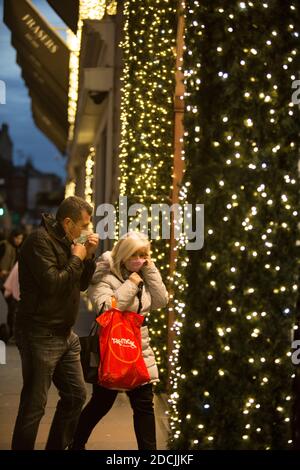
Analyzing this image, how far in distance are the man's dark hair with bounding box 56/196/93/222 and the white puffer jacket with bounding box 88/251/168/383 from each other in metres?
0.71

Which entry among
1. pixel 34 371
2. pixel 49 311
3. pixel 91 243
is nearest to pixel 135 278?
pixel 91 243

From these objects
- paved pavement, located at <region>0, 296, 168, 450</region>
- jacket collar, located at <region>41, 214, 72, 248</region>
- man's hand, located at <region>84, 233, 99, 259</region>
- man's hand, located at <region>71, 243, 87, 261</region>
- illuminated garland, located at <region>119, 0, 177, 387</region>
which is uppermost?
illuminated garland, located at <region>119, 0, 177, 387</region>

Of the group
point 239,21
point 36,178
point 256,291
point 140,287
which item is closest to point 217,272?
point 256,291

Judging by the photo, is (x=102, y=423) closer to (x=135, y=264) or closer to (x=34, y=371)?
(x=135, y=264)

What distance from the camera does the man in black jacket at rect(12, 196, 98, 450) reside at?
20.9 feet

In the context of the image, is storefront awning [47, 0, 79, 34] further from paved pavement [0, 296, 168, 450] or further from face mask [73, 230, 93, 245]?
face mask [73, 230, 93, 245]

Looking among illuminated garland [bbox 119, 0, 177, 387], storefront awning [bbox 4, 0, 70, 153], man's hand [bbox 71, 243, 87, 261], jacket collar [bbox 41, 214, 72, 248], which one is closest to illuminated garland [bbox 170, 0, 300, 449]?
man's hand [bbox 71, 243, 87, 261]

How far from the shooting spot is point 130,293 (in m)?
7.03

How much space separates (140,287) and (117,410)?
3052 mm

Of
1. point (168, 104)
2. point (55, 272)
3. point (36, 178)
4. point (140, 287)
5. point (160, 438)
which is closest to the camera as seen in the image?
point (55, 272)

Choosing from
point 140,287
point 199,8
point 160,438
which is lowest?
point 160,438

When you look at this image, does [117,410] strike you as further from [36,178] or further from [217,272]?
[36,178]

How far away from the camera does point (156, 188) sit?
36.1ft

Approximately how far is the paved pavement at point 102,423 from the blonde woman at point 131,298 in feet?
3.07
